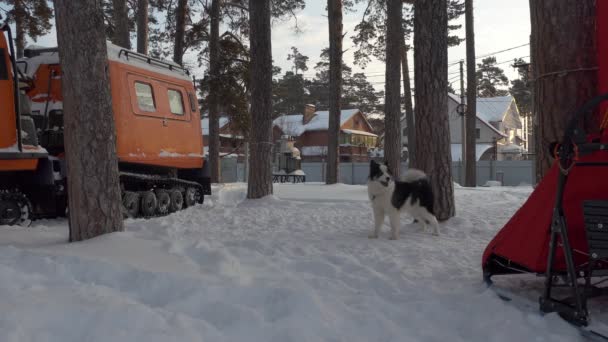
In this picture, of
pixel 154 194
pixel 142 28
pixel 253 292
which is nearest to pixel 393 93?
pixel 142 28

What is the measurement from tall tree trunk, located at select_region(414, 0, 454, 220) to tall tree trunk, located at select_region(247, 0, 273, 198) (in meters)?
4.41

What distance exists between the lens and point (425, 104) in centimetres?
791

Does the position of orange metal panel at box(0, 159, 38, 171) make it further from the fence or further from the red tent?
the fence

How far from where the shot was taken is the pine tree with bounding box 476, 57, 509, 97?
57250 millimetres

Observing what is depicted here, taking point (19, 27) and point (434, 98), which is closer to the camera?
point (434, 98)

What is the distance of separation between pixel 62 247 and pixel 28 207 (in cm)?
324

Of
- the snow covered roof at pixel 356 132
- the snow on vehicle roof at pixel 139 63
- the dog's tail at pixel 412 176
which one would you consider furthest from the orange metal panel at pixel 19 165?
the snow covered roof at pixel 356 132

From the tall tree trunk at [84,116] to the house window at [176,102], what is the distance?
184 inches

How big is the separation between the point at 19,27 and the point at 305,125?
109 ft

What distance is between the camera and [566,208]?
134 inches

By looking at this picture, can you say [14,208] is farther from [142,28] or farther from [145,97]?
[142,28]

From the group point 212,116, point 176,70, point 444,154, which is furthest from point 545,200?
point 212,116

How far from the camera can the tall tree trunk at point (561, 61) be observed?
4.07 meters

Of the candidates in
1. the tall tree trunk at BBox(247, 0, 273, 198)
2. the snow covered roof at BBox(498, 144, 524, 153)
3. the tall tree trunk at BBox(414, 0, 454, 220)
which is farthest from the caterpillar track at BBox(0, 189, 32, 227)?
the snow covered roof at BBox(498, 144, 524, 153)
